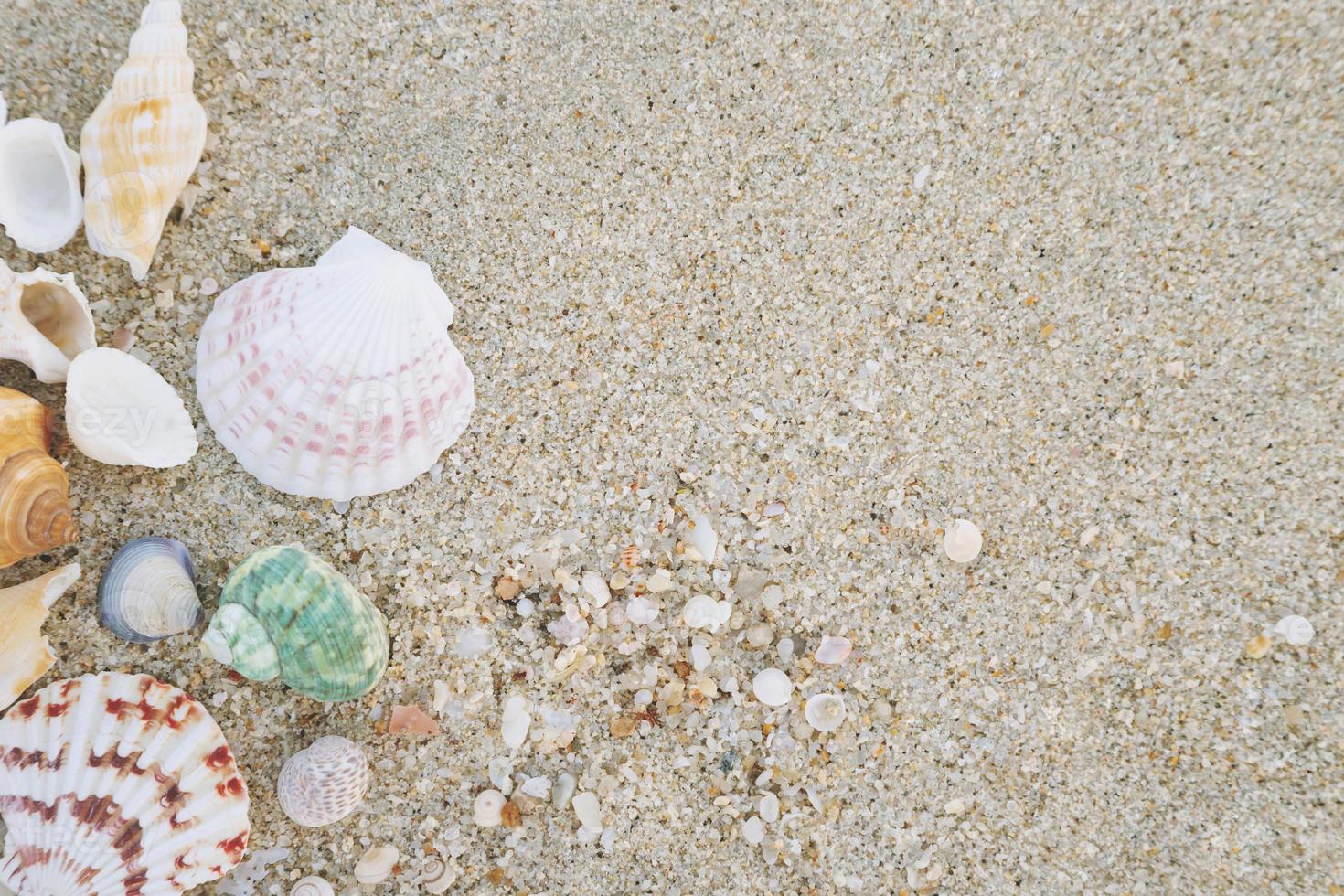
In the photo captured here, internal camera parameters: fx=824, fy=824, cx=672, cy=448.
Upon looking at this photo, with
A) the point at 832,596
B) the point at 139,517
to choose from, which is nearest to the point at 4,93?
the point at 139,517

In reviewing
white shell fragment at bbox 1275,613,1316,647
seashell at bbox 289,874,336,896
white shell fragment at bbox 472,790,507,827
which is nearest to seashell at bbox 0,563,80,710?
seashell at bbox 289,874,336,896

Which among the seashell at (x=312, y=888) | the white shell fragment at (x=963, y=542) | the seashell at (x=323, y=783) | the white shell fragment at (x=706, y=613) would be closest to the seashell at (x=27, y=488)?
the seashell at (x=323, y=783)

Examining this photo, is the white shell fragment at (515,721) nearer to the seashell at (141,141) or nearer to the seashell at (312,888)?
the seashell at (312,888)

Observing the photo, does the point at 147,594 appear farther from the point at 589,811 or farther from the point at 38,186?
the point at 589,811

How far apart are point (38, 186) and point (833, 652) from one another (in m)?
2.25

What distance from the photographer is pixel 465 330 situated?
2.11m

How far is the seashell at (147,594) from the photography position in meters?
1.92

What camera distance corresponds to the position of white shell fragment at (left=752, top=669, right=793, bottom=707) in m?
2.04

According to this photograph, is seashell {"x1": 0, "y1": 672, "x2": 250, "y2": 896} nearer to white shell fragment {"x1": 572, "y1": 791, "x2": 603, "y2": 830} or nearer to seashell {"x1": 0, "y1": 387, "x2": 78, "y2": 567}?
seashell {"x1": 0, "y1": 387, "x2": 78, "y2": 567}

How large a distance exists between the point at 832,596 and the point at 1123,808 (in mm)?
884

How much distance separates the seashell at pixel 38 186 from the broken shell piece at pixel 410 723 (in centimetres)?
140

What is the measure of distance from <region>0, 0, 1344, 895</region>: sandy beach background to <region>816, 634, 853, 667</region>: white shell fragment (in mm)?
35

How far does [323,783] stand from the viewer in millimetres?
1903

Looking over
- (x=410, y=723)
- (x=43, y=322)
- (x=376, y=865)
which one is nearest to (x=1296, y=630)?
(x=410, y=723)
